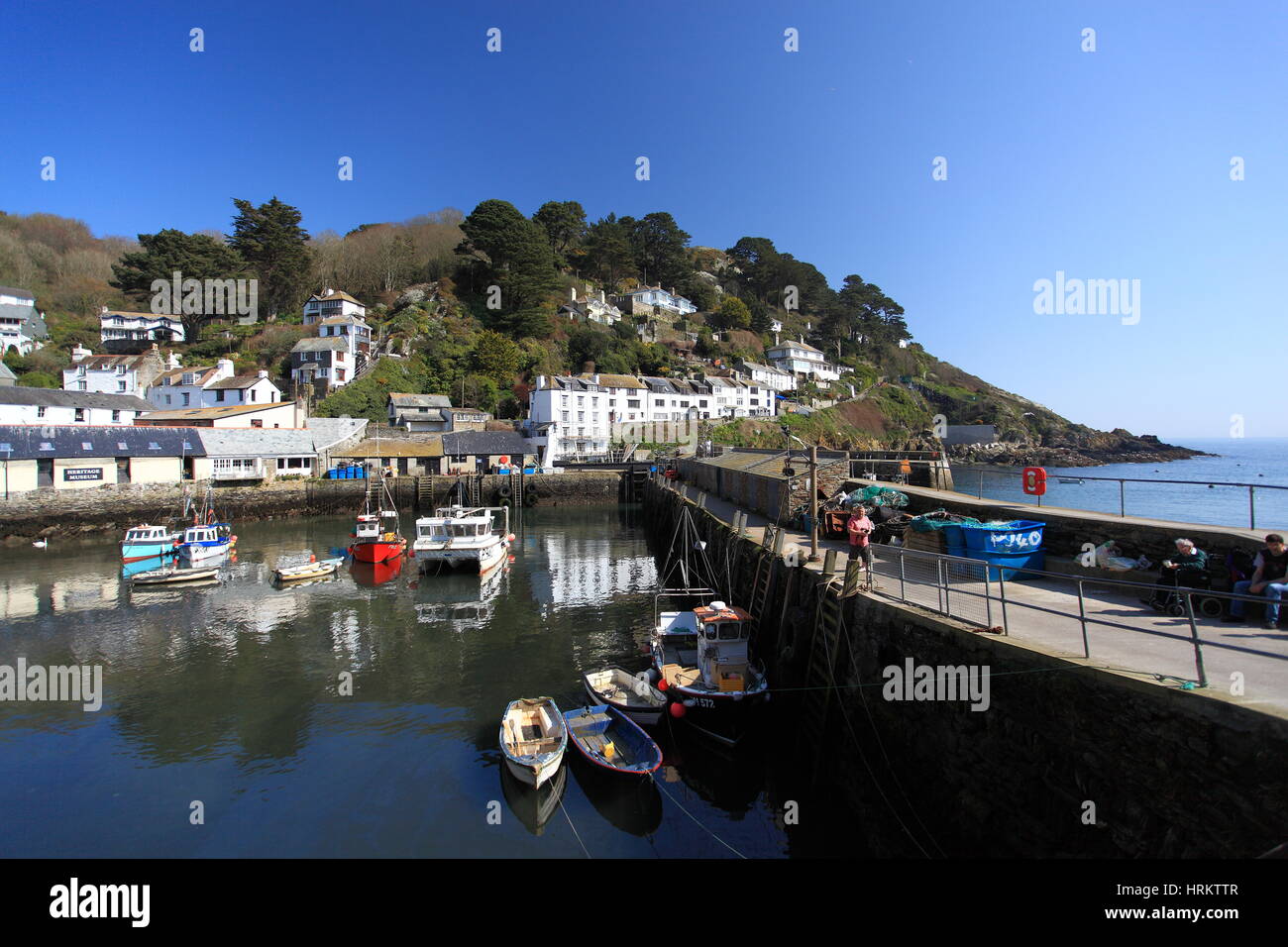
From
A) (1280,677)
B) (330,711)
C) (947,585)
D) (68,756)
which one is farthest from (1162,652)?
(68,756)

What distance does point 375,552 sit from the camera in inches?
1145

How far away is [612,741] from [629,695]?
1419 millimetres

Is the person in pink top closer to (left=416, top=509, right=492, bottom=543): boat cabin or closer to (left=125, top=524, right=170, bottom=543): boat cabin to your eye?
(left=416, top=509, right=492, bottom=543): boat cabin

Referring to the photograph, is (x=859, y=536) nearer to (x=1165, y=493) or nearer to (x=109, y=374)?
(x=1165, y=493)

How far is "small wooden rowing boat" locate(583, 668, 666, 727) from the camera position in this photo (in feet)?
40.9

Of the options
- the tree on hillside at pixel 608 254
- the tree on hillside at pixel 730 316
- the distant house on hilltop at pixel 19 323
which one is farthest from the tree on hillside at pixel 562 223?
the distant house on hilltop at pixel 19 323

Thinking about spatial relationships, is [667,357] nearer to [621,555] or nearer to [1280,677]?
[621,555]

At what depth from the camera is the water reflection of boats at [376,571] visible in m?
26.9

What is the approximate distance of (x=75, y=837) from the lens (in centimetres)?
980

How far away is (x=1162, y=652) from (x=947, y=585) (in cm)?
285

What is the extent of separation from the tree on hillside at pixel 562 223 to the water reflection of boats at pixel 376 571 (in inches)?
3361

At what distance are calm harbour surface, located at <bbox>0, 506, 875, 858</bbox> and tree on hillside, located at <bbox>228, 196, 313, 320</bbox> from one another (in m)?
67.6

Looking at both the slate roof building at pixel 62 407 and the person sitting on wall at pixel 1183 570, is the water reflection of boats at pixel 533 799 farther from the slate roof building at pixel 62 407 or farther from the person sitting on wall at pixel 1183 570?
the slate roof building at pixel 62 407

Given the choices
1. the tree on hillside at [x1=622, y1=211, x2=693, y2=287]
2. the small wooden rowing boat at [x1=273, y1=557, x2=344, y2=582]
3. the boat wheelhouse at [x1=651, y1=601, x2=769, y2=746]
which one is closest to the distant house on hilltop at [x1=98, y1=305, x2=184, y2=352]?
the small wooden rowing boat at [x1=273, y1=557, x2=344, y2=582]
